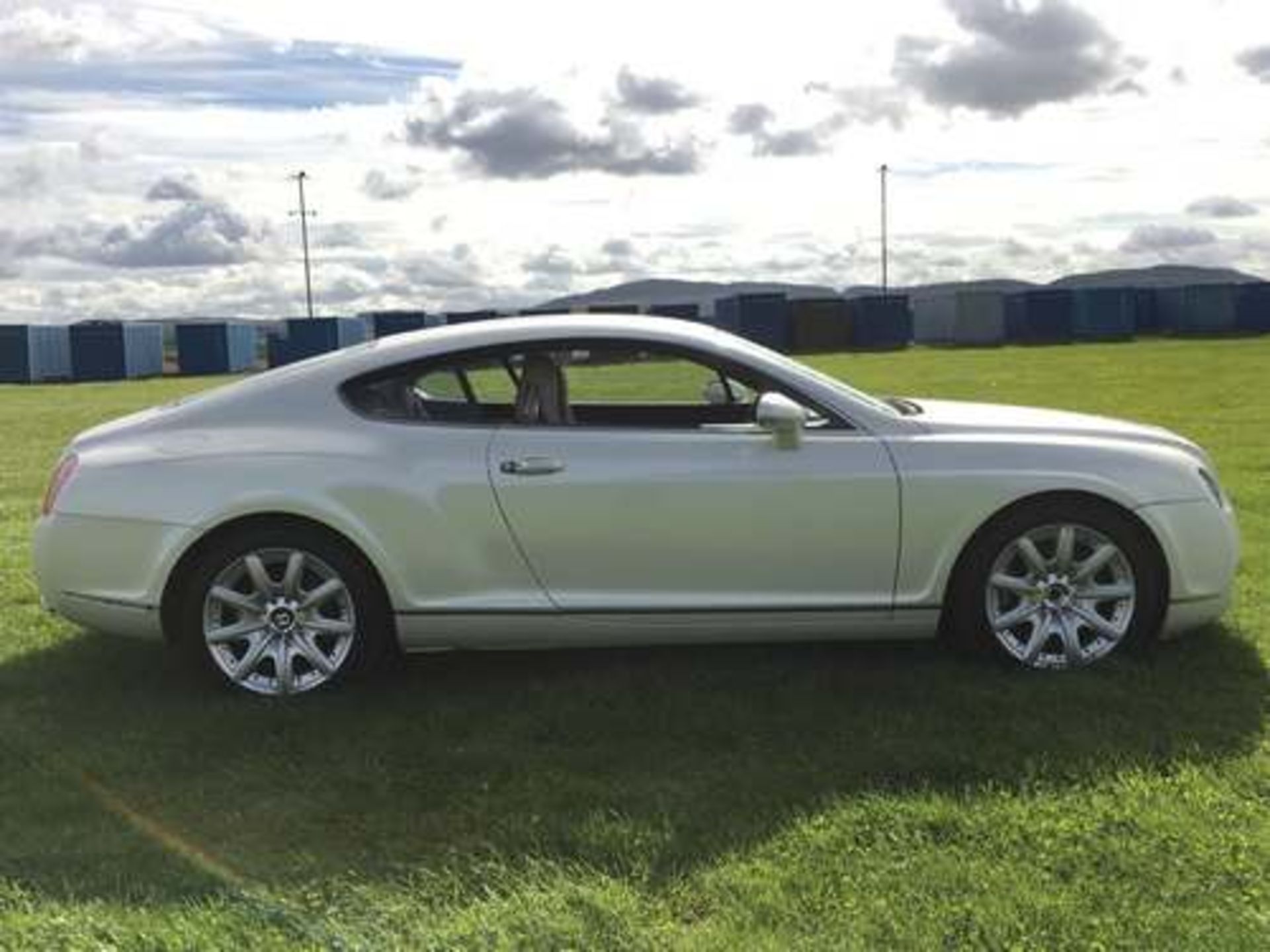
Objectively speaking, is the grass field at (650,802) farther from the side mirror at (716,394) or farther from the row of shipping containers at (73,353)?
the row of shipping containers at (73,353)

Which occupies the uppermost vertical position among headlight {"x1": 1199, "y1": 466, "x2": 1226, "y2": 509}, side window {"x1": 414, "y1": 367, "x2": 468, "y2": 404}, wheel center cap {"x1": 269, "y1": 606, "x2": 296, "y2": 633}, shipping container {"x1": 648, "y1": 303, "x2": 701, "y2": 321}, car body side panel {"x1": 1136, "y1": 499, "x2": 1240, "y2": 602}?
shipping container {"x1": 648, "y1": 303, "x2": 701, "y2": 321}

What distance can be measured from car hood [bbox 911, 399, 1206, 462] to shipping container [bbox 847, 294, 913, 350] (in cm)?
4844

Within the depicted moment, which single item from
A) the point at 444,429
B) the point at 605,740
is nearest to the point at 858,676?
the point at 605,740

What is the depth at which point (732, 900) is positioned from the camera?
360cm

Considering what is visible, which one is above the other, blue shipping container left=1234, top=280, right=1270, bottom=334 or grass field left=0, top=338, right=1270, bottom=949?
blue shipping container left=1234, top=280, right=1270, bottom=334

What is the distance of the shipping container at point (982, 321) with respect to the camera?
176 ft

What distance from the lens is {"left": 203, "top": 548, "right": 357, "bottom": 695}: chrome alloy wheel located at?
529cm

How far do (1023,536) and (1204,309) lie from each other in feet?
169

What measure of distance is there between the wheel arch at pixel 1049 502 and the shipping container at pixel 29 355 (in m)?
46.7

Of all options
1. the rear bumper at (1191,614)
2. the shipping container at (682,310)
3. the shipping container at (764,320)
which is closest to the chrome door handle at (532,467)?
the rear bumper at (1191,614)

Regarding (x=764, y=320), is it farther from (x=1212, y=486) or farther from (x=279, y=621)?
(x=279, y=621)

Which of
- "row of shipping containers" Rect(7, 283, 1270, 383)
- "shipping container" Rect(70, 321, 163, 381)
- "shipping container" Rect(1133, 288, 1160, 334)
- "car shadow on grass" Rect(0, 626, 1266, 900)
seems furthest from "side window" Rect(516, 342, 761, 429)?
"shipping container" Rect(1133, 288, 1160, 334)

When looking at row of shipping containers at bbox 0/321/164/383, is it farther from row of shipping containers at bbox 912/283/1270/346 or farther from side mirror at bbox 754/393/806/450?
side mirror at bbox 754/393/806/450

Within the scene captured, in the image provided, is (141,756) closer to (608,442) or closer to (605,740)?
(605,740)
